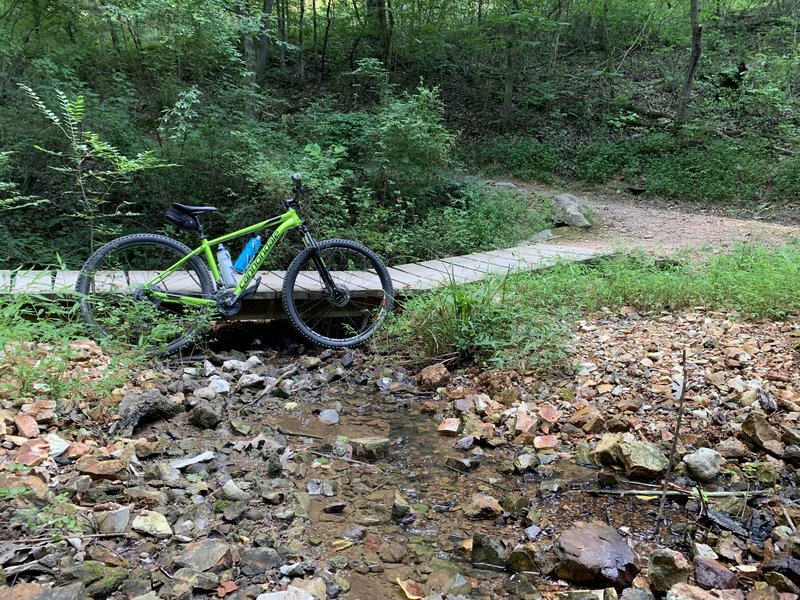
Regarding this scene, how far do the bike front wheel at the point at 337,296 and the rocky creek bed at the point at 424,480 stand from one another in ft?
1.96

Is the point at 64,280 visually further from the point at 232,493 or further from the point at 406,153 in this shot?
the point at 406,153

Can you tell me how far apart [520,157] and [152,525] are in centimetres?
1103

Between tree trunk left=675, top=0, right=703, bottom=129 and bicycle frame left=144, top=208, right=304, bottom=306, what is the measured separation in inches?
414

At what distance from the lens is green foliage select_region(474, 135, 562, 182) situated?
11.5 meters

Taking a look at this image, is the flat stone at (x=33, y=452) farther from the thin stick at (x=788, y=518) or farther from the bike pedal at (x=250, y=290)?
the thin stick at (x=788, y=518)

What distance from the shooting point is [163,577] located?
73.4 inches

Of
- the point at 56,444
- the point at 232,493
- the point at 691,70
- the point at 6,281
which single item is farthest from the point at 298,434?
the point at 691,70

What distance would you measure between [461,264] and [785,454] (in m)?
3.47

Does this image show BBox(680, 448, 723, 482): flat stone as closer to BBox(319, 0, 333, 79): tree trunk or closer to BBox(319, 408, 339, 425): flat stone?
BBox(319, 408, 339, 425): flat stone

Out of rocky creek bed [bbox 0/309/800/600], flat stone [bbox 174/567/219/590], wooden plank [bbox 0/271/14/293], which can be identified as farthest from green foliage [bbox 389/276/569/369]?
wooden plank [bbox 0/271/14/293]

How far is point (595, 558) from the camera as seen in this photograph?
205 cm

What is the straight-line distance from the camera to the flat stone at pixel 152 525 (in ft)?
6.84

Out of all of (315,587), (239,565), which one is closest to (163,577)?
(239,565)

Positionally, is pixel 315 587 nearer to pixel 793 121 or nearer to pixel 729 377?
pixel 729 377
